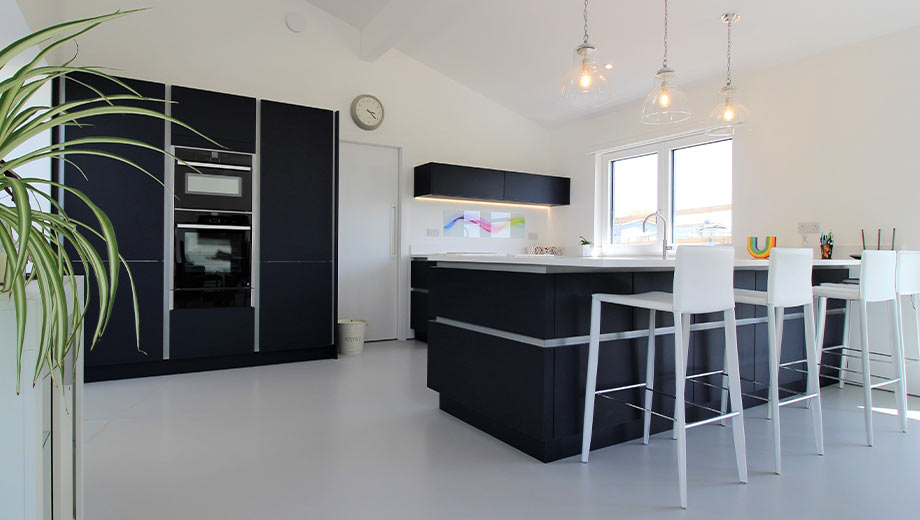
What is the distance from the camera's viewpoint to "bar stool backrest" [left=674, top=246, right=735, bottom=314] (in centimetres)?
228

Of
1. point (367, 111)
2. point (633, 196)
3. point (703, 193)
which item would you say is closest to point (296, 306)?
point (367, 111)

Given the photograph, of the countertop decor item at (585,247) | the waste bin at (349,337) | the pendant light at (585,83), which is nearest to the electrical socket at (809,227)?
the countertop decor item at (585,247)

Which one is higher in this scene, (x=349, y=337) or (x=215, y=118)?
(x=215, y=118)

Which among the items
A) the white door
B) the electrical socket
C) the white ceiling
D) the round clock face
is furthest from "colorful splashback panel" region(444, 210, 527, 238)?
the electrical socket

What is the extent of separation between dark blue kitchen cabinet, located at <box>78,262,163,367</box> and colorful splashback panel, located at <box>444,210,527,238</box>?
10.3 ft

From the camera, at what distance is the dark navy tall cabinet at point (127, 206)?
390 cm

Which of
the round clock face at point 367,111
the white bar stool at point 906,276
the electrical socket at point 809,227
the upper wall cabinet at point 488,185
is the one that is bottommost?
the white bar stool at point 906,276

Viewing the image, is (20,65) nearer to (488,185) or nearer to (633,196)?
(488,185)

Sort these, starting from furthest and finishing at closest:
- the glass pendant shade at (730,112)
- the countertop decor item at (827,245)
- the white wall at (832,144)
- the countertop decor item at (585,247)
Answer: the countertop decor item at (585,247), the countertop decor item at (827,245), the white wall at (832,144), the glass pendant shade at (730,112)

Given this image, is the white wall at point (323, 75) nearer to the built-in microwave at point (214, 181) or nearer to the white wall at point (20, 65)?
the white wall at point (20, 65)

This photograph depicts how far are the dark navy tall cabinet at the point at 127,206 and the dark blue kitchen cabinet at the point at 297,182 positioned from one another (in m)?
0.77

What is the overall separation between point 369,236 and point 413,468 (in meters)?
3.65

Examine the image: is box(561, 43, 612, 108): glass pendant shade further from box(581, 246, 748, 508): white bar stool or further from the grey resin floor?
the grey resin floor

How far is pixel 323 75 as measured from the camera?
217 inches
